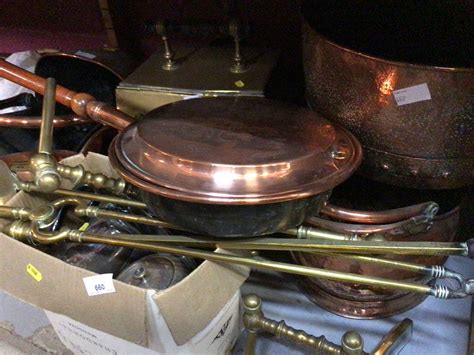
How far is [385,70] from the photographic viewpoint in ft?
2.13

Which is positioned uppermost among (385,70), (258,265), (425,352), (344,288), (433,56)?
(385,70)

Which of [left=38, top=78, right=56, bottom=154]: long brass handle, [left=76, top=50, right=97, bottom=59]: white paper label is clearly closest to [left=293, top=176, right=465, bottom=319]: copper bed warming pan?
[left=38, top=78, right=56, bottom=154]: long brass handle

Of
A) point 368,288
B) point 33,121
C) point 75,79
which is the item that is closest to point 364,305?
point 368,288

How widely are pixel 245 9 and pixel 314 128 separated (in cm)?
59

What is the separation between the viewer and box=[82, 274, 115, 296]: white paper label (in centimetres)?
66

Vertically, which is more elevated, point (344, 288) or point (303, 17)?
point (303, 17)

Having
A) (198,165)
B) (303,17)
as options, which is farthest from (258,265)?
(303,17)

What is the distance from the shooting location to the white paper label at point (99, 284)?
2.15ft

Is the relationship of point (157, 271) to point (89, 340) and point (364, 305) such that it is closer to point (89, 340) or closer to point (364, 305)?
point (89, 340)

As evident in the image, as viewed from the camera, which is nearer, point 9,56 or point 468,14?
point 468,14

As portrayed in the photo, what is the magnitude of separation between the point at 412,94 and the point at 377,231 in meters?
0.23

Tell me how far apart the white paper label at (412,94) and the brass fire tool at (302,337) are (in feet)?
1.19

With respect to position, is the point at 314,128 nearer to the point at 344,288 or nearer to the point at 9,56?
the point at 344,288

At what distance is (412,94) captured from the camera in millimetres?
645
